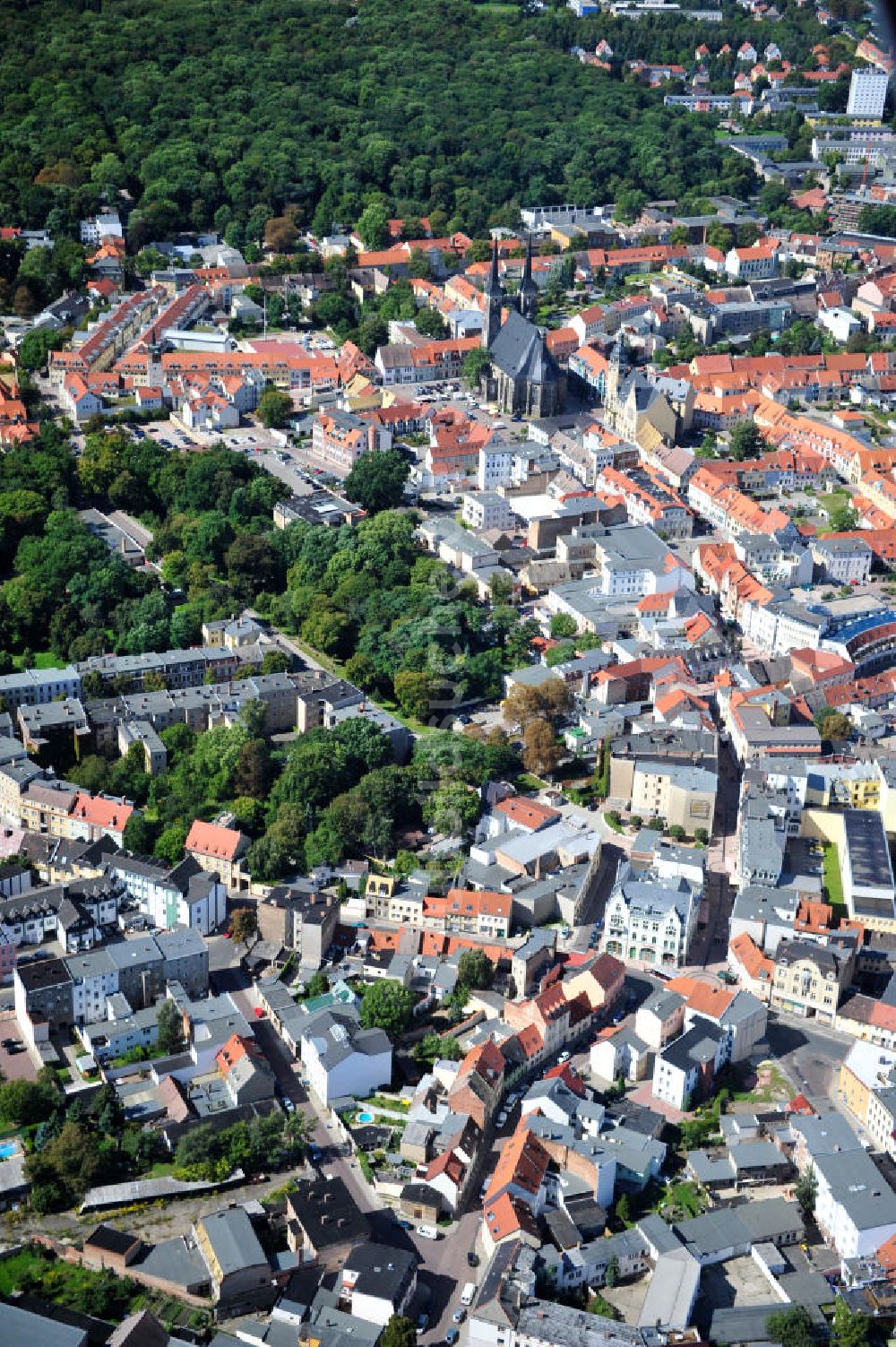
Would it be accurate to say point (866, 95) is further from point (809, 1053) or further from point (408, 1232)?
point (408, 1232)

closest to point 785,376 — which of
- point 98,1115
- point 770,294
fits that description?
point 770,294

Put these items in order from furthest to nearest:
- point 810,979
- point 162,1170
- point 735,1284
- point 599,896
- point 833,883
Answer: point 833,883 < point 599,896 < point 810,979 < point 162,1170 < point 735,1284

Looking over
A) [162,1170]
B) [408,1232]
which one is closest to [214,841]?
[162,1170]

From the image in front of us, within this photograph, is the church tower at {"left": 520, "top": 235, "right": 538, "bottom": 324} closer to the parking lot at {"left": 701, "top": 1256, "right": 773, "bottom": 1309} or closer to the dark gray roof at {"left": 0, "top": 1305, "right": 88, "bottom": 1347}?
the parking lot at {"left": 701, "top": 1256, "right": 773, "bottom": 1309}

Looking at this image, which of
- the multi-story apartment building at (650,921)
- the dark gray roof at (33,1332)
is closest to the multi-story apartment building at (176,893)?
the multi-story apartment building at (650,921)

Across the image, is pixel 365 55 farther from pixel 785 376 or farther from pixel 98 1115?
pixel 98 1115

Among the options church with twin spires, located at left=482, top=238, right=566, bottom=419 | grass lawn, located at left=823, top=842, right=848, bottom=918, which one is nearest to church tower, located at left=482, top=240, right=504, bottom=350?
church with twin spires, located at left=482, top=238, right=566, bottom=419
